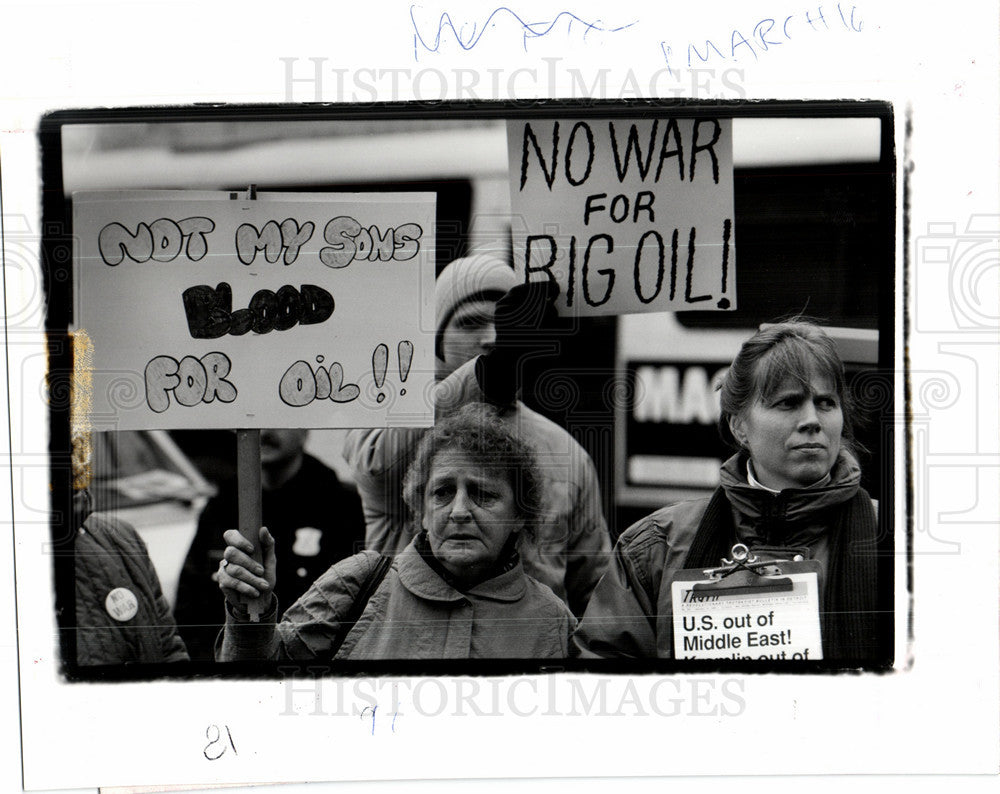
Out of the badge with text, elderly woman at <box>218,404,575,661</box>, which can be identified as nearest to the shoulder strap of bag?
elderly woman at <box>218,404,575,661</box>

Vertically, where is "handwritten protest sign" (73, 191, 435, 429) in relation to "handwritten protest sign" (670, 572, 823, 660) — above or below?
above

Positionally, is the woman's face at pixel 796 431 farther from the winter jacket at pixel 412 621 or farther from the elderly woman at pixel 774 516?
the winter jacket at pixel 412 621

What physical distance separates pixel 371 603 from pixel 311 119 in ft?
5.06

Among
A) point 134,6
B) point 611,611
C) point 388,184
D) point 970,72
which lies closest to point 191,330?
point 388,184

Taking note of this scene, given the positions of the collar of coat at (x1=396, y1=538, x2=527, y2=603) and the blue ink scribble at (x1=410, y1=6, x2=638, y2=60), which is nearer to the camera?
the blue ink scribble at (x1=410, y1=6, x2=638, y2=60)

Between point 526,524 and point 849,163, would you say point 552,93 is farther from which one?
point 526,524

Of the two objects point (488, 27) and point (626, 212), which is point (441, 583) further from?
point (488, 27)

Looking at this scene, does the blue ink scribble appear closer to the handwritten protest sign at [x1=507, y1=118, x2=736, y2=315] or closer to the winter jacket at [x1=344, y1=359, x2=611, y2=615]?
the handwritten protest sign at [x1=507, y1=118, x2=736, y2=315]

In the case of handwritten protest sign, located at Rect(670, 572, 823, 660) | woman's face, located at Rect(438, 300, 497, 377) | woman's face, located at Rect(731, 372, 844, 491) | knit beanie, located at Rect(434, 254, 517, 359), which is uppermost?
knit beanie, located at Rect(434, 254, 517, 359)

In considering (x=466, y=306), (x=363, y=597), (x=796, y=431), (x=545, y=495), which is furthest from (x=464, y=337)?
(x=796, y=431)

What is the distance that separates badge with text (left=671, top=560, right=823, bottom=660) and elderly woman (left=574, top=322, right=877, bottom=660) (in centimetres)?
3

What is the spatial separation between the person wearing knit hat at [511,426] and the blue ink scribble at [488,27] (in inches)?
26.0

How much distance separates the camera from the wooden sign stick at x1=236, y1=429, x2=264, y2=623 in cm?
348

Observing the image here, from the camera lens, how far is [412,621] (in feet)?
11.6
